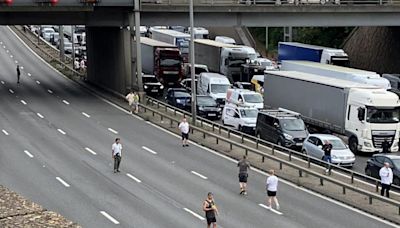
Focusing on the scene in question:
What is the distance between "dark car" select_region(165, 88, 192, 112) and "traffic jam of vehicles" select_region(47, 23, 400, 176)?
0.22 feet

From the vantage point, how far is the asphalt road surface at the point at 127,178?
2381 centimetres

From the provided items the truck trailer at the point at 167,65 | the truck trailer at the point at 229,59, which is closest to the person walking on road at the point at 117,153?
the truck trailer at the point at 167,65

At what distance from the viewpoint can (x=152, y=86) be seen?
5538 centimetres

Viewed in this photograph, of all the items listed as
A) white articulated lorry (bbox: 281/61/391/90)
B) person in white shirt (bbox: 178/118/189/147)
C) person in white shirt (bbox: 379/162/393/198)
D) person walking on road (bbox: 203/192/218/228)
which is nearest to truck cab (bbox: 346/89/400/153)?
white articulated lorry (bbox: 281/61/391/90)

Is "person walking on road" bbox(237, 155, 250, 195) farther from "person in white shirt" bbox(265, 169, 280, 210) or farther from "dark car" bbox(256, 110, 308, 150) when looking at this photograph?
"dark car" bbox(256, 110, 308, 150)

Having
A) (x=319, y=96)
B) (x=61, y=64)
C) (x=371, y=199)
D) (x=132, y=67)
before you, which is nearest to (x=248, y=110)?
(x=319, y=96)

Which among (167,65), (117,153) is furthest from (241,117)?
(167,65)

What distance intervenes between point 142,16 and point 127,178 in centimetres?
2437

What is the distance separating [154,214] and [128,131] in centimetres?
1585

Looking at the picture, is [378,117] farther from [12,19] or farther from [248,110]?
→ [12,19]

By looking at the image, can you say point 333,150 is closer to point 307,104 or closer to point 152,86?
point 307,104

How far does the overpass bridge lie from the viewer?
48481 mm

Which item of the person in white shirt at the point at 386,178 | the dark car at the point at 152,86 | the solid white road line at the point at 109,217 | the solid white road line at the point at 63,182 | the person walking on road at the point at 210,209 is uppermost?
the person walking on road at the point at 210,209

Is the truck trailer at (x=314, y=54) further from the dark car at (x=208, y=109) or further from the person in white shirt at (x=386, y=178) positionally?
the person in white shirt at (x=386, y=178)
